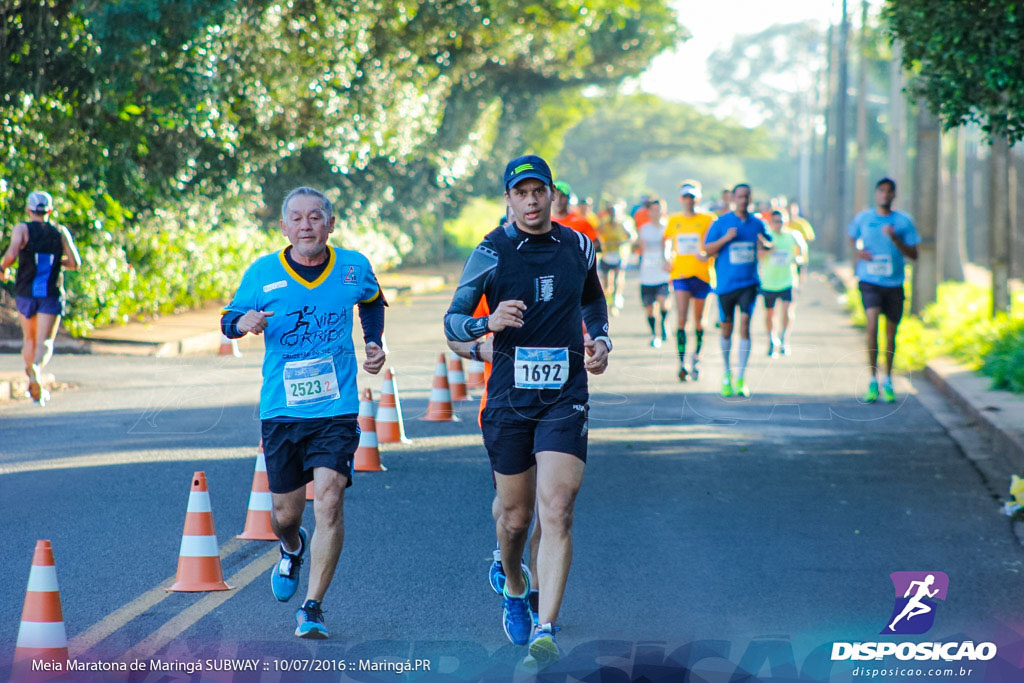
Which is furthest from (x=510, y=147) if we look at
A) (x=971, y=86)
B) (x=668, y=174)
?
(x=668, y=174)

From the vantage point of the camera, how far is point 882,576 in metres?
6.82

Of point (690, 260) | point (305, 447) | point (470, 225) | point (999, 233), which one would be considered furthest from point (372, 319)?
point (470, 225)

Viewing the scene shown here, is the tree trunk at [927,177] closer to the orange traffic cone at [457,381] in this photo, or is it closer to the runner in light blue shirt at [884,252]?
the runner in light blue shirt at [884,252]

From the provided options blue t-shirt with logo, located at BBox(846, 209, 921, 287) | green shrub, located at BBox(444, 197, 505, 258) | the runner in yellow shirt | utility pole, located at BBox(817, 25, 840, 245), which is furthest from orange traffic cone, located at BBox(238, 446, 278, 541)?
utility pole, located at BBox(817, 25, 840, 245)

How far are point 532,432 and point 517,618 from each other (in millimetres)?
741

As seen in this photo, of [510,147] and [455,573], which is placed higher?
[510,147]

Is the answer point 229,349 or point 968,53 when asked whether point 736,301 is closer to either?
point 968,53

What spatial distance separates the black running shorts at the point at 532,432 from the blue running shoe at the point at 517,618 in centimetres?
51

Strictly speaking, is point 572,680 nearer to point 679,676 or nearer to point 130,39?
point 679,676

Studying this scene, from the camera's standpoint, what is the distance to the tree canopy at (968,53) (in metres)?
10.5

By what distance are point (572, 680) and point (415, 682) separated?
1.85ft

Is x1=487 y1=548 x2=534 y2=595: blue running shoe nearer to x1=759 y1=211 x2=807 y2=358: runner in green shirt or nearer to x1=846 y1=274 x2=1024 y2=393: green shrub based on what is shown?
x1=846 y1=274 x2=1024 y2=393: green shrub

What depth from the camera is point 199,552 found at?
6355 mm

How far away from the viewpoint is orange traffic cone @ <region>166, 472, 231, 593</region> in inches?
249
